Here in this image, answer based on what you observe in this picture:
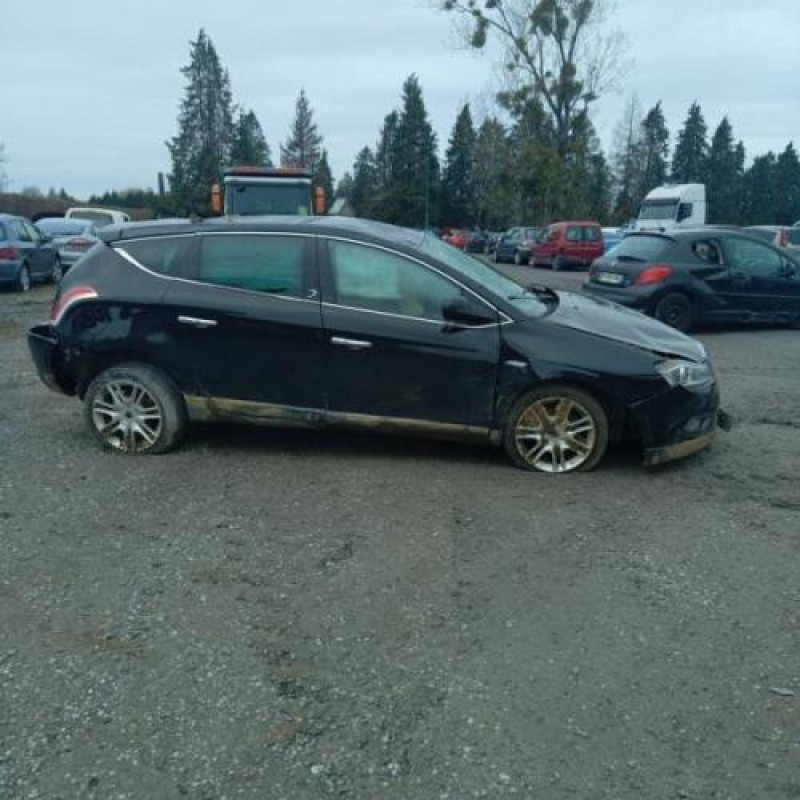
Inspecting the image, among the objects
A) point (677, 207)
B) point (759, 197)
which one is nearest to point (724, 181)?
point (759, 197)

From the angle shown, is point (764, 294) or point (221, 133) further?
point (221, 133)

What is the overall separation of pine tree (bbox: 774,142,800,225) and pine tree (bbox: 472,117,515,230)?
3311cm

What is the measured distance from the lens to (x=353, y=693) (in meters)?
3.11

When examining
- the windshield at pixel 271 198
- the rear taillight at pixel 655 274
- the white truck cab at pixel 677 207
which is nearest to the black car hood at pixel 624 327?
the rear taillight at pixel 655 274

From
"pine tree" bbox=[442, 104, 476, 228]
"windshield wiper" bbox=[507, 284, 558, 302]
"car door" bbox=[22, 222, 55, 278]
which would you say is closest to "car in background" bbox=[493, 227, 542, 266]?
"car door" bbox=[22, 222, 55, 278]

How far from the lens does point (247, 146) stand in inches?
2694

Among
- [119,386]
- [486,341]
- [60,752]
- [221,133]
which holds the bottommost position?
[60,752]

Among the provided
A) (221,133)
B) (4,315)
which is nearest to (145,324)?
(4,315)

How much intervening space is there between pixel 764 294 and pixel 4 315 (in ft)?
39.2

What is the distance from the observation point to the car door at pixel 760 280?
12305 millimetres

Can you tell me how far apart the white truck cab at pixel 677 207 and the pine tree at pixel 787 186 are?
180 ft

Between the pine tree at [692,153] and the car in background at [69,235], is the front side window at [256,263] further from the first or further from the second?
the pine tree at [692,153]

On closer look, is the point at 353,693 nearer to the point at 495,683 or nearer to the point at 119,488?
the point at 495,683

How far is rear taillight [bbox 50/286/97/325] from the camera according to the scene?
5863mm
